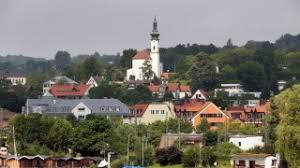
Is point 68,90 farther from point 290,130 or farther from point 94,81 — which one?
point 290,130

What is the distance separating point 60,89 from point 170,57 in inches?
1754

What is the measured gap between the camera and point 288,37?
166625mm

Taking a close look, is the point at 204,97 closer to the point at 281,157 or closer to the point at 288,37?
the point at 281,157

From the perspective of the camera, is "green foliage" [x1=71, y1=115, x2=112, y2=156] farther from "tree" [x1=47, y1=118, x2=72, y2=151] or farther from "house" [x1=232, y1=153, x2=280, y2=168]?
"house" [x1=232, y1=153, x2=280, y2=168]

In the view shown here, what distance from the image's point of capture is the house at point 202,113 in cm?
4919

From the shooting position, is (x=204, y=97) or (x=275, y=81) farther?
(x=275, y=81)

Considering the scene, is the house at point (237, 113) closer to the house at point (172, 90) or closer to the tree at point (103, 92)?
the tree at point (103, 92)

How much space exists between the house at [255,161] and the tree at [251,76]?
51.7 m

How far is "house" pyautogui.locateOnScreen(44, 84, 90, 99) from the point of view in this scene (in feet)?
236

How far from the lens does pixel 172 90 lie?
75500 mm

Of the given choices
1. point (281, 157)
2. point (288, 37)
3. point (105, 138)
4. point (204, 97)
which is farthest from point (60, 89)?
point (288, 37)

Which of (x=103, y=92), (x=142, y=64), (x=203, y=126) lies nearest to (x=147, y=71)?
(x=142, y=64)

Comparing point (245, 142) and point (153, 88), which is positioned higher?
point (153, 88)

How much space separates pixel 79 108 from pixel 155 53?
114ft
